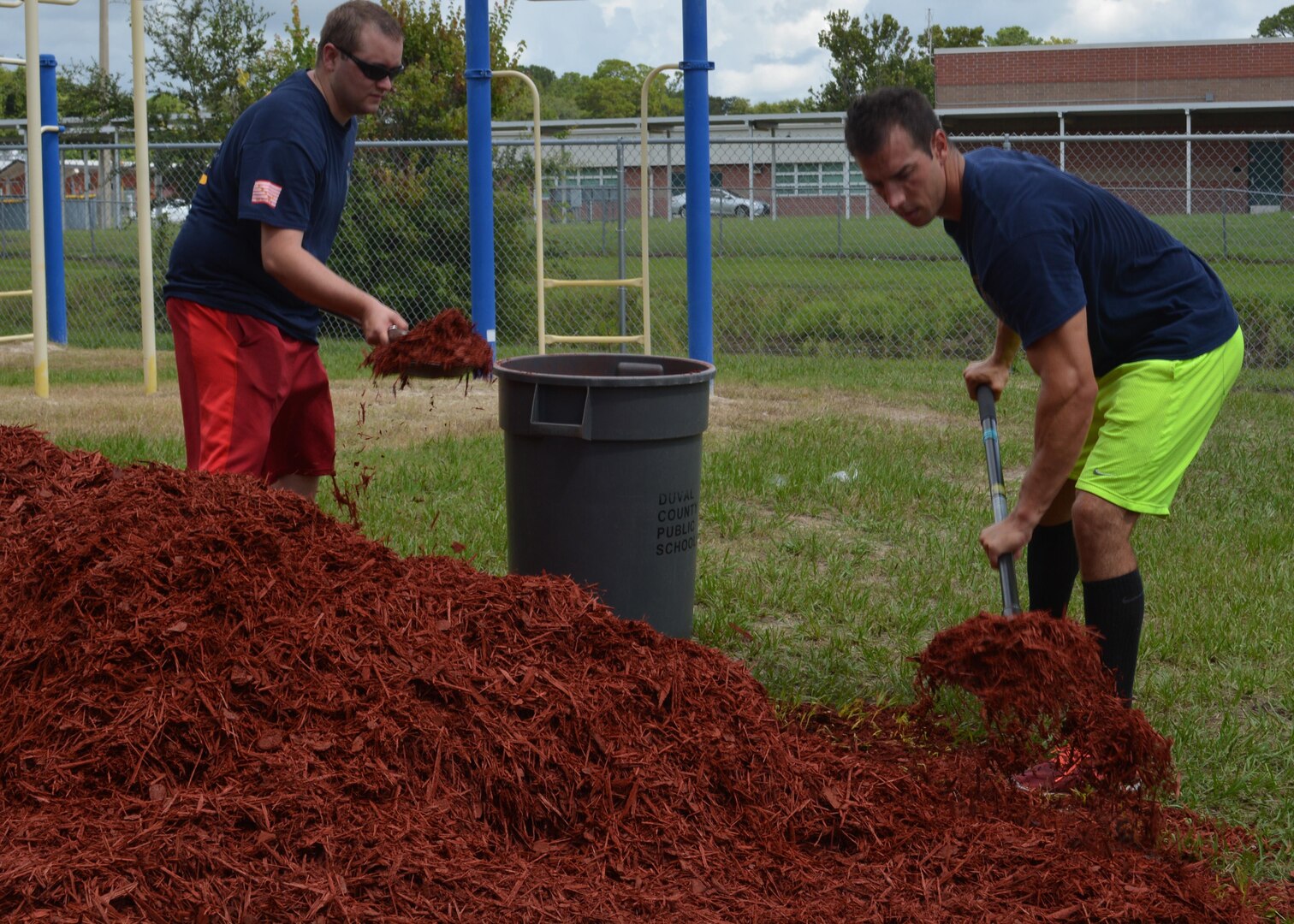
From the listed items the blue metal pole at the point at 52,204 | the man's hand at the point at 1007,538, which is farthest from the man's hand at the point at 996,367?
the blue metal pole at the point at 52,204

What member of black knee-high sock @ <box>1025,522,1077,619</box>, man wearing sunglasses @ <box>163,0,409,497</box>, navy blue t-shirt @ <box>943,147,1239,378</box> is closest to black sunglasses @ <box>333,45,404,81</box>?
man wearing sunglasses @ <box>163,0,409,497</box>

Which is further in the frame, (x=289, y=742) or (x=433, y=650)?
(x=433, y=650)

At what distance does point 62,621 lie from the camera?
320 centimetres

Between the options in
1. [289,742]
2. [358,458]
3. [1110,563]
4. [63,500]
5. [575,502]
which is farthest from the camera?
[358,458]

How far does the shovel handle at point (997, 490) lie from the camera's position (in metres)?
3.58

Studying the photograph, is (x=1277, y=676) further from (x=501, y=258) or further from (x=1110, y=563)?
(x=501, y=258)

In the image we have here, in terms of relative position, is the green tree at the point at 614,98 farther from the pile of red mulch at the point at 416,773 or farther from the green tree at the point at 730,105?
the pile of red mulch at the point at 416,773

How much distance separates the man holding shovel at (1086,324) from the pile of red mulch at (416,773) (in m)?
0.60

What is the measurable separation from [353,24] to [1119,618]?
308 centimetres

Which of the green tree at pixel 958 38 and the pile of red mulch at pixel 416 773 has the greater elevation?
the green tree at pixel 958 38

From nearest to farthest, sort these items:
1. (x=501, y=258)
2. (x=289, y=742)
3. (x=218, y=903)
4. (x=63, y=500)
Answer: (x=218, y=903), (x=289, y=742), (x=63, y=500), (x=501, y=258)

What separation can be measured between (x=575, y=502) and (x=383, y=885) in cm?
182

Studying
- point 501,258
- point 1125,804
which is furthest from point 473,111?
point 1125,804

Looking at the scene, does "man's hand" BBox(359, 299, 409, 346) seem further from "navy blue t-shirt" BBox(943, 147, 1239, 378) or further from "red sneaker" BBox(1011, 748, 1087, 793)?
"red sneaker" BBox(1011, 748, 1087, 793)
